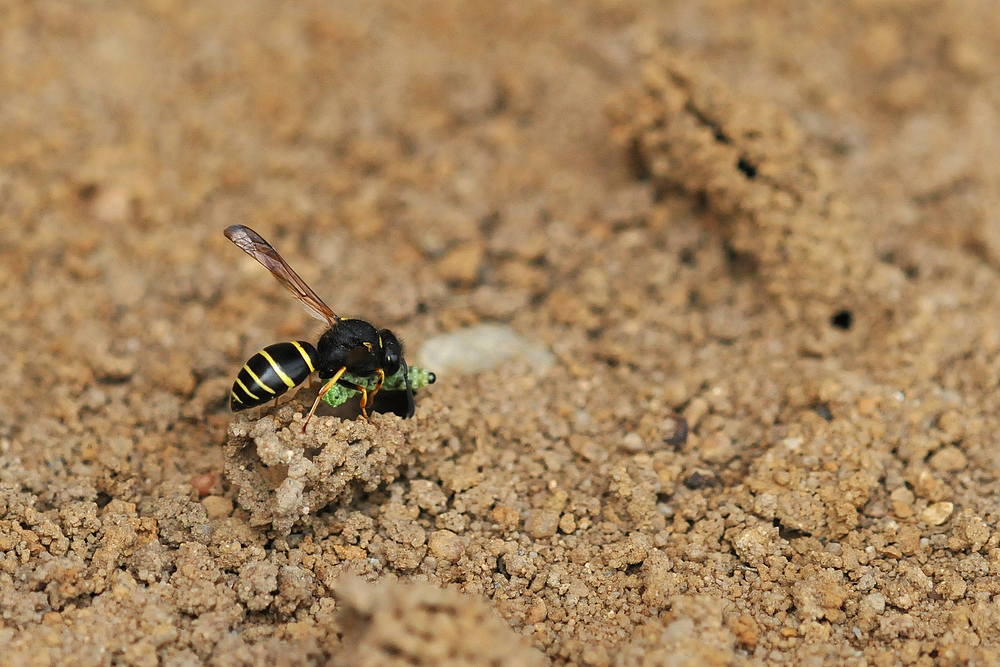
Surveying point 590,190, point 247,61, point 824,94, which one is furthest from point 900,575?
point 247,61

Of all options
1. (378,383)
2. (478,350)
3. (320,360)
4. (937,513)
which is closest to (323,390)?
(320,360)

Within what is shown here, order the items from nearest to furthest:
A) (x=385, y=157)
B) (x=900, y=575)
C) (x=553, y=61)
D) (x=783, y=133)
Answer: (x=900, y=575)
(x=783, y=133)
(x=385, y=157)
(x=553, y=61)

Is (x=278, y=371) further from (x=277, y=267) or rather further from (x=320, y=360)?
(x=277, y=267)

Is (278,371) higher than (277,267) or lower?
lower

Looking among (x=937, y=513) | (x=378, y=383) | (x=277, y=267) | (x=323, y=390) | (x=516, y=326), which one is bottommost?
(x=937, y=513)

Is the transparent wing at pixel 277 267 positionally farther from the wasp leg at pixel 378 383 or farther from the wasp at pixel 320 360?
the wasp leg at pixel 378 383

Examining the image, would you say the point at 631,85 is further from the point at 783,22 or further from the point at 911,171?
the point at 911,171

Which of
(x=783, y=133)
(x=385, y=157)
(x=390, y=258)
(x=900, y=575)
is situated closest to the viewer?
(x=900, y=575)
